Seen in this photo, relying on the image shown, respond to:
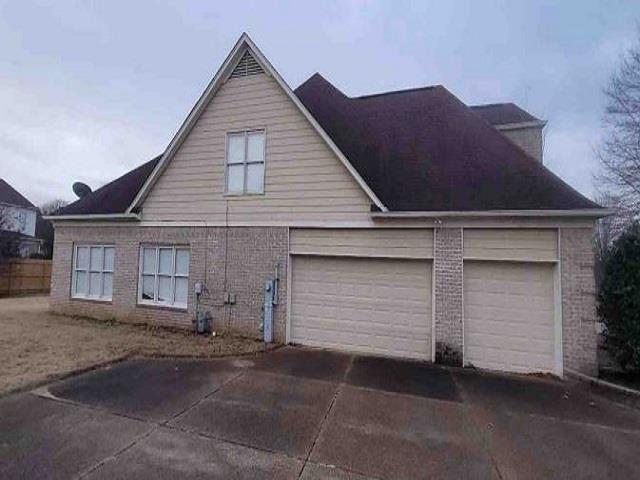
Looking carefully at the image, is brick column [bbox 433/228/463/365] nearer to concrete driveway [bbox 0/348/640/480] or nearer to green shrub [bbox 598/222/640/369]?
concrete driveway [bbox 0/348/640/480]

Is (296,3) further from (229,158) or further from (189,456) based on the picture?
(189,456)

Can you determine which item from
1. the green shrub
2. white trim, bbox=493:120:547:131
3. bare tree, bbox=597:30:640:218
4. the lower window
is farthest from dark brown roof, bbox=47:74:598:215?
bare tree, bbox=597:30:640:218

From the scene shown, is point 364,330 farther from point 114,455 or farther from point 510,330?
point 114,455

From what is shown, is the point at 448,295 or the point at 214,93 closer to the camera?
the point at 448,295

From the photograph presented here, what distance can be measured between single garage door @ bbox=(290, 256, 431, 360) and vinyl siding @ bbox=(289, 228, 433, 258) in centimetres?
23

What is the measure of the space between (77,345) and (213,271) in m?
3.54

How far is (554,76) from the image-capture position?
1850cm

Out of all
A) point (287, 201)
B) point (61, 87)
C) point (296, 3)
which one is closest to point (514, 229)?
point (287, 201)

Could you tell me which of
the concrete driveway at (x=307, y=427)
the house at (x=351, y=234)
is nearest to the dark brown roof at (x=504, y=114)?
the house at (x=351, y=234)

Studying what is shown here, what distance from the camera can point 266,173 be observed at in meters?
10.1

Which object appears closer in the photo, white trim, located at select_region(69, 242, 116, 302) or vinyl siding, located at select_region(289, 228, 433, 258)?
vinyl siding, located at select_region(289, 228, 433, 258)

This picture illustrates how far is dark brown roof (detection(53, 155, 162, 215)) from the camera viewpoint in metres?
12.4

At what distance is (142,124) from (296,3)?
13861 mm

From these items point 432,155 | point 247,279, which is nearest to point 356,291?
point 247,279
